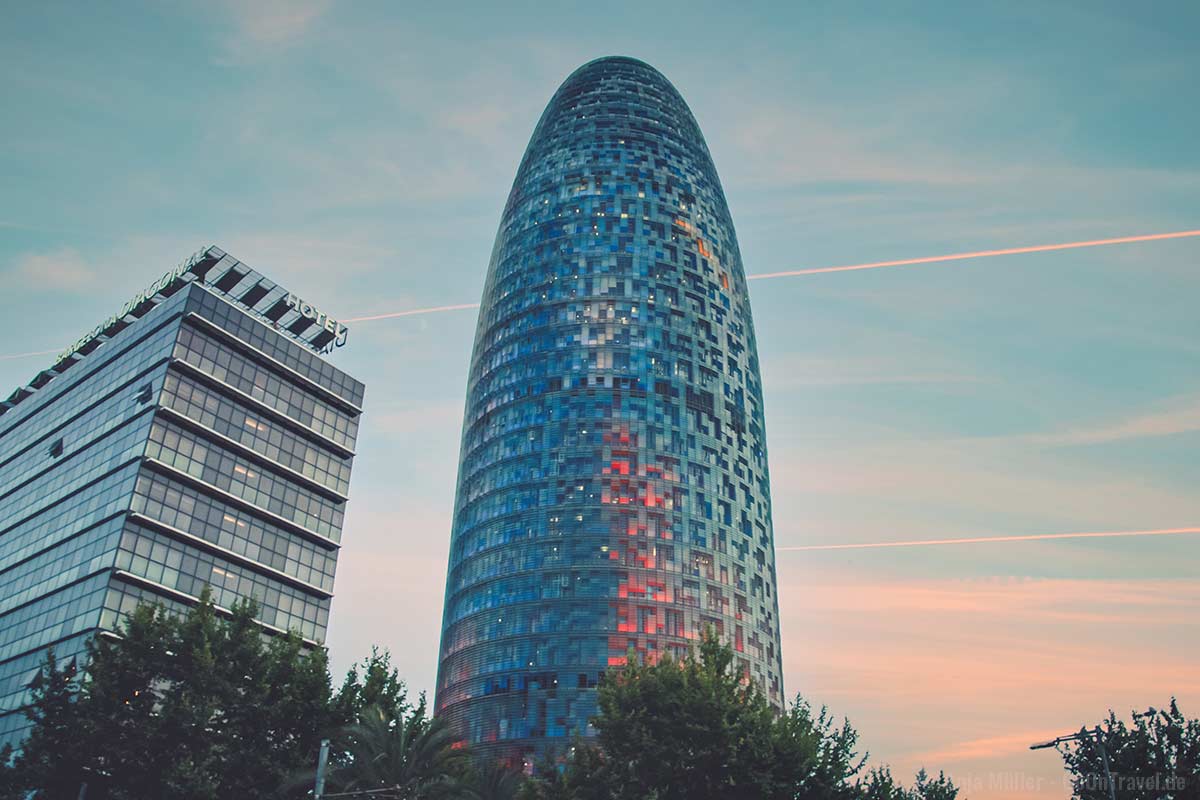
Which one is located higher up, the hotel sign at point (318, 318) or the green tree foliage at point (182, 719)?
the hotel sign at point (318, 318)

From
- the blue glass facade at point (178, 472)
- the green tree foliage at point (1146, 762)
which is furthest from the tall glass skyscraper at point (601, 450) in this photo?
the green tree foliage at point (1146, 762)

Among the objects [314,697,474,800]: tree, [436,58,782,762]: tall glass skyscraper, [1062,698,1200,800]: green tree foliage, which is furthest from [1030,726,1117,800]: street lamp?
[436,58,782,762]: tall glass skyscraper

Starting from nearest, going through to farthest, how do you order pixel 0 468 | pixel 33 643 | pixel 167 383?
1. pixel 33 643
2. pixel 167 383
3. pixel 0 468

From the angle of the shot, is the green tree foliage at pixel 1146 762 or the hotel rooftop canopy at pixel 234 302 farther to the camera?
the hotel rooftop canopy at pixel 234 302

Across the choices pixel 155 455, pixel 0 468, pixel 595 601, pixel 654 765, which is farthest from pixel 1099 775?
pixel 0 468

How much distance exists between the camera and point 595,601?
135875 millimetres

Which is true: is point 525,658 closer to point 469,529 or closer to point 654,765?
point 469,529

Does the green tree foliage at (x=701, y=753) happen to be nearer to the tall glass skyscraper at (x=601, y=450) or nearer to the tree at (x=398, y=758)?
the tree at (x=398, y=758)

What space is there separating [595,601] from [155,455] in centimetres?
5984

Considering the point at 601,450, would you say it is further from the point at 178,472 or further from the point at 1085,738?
the point at 1085,738

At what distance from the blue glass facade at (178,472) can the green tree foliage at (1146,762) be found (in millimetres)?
81187

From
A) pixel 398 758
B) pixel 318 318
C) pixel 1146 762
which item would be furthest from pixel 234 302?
pixel 1146 762

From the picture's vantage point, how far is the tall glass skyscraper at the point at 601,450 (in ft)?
445

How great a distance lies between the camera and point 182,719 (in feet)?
190
